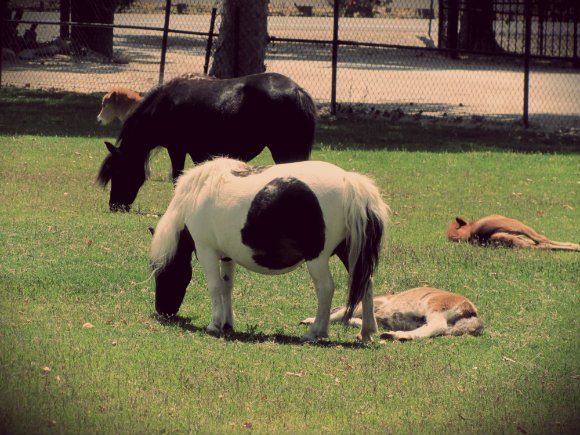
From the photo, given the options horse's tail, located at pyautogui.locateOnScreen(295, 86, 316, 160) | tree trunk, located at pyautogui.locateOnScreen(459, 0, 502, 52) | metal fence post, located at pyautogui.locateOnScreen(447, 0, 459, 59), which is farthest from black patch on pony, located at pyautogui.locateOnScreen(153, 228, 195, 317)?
tree trunk, located at pyautogui.locateOnScreen(459, 0, 502, 52)

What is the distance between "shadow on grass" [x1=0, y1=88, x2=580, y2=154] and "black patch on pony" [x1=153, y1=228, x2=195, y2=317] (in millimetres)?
9755

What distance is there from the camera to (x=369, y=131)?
790 inches

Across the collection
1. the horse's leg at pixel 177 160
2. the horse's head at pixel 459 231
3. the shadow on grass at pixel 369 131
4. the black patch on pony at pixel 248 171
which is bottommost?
the horse's head at pixel 459 231

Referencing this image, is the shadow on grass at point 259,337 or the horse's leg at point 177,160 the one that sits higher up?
the horse's leg at point 177,160

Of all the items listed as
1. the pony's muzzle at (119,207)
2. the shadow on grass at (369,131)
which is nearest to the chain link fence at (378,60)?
the shadow on grass at (369,131)

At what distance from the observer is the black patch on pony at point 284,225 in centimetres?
776

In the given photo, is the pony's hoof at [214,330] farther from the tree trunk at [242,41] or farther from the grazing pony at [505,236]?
the tree trunk at [242,41]

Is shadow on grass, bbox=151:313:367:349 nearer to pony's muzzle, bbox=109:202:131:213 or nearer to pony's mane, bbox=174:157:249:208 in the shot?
pony's mane, bbox=174:157:249:208

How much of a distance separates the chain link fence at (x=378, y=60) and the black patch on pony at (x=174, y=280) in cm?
1090

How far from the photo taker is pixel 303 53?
35.2m

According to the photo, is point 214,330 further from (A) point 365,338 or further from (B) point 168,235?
(A) point 365,338

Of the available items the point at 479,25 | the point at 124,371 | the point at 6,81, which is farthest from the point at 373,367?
the point at 479,25

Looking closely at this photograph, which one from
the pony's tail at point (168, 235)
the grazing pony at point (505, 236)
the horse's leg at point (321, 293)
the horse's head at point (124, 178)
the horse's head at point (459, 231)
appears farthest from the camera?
the horse's head at point (124, 178)

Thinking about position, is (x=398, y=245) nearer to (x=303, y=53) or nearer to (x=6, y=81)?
(x=6, y=81)
